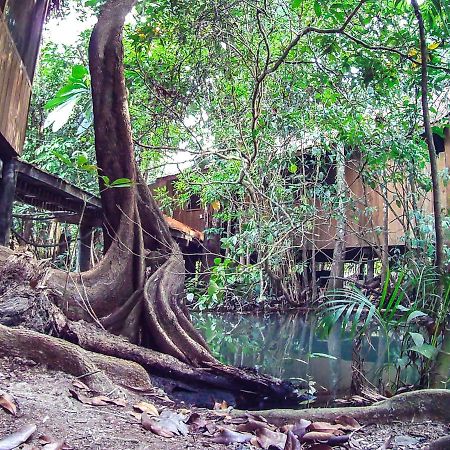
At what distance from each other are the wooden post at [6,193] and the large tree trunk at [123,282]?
5.52 ft

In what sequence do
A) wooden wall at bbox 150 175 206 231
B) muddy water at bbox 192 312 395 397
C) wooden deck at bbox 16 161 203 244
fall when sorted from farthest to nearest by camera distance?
1. wooden wall at bbox 150 175 206 231
2. wooden deck at bbox 16 161 203 244
3. muddy water at bbox 192 312 395 397

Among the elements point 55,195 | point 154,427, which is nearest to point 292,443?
point 154,427

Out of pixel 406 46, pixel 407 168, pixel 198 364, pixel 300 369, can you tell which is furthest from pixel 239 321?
pixel 406 46

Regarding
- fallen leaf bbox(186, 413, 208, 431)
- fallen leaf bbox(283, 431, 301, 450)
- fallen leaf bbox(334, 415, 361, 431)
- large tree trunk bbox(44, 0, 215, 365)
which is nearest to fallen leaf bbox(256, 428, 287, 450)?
fallen leaf bbox(283, 431, 301, 450)

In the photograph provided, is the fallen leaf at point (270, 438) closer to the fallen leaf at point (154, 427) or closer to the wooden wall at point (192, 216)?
the fallen leaf at point (154, 427)

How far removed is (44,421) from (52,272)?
7.97 ft

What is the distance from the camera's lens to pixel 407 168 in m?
6.46

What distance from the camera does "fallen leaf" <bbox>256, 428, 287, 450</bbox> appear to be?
1993 millimetres

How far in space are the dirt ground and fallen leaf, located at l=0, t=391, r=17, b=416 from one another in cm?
2

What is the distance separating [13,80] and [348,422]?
5737mm

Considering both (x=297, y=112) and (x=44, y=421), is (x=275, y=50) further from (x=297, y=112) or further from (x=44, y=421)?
(x=44, y=421)

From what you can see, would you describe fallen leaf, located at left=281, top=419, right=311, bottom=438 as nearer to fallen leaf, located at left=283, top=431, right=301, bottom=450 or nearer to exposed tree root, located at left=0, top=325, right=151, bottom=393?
fallen leaf, located at left=283, top=431, right=301, bottom=450

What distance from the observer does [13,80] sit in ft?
20.1

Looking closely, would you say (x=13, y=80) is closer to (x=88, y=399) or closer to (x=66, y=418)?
(x=88, y=399)
